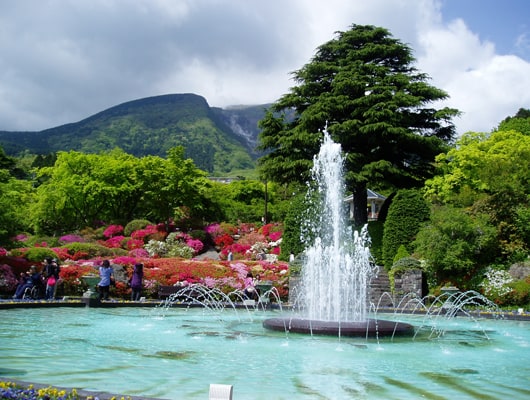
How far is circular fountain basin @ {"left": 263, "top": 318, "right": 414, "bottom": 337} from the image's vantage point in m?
11.8

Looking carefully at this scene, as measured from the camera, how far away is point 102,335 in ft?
37.9

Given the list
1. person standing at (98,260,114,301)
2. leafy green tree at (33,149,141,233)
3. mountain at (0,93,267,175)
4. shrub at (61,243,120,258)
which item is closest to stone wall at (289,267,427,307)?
person standing at (98,260,114,301)

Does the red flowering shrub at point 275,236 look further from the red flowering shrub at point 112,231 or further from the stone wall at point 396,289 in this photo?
the stone wall at point 396,289

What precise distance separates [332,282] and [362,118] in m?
15.6

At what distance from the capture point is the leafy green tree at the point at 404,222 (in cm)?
2555

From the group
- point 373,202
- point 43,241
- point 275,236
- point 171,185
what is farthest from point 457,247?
point 373,202

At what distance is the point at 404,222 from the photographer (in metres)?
25.6

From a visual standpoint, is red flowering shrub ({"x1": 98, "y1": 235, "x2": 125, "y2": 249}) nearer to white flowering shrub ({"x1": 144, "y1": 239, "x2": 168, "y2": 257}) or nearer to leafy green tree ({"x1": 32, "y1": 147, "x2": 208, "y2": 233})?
white flowering shrub ({"x1": 144, "y1": 239, "x2": 168, "y2": 257})

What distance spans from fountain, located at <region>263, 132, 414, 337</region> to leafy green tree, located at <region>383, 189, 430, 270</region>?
4.06ft

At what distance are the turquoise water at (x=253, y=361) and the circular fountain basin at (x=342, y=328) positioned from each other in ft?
0.72

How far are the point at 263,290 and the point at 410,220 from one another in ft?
28.5

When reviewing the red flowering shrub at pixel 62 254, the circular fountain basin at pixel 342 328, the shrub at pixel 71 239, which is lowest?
the circular fountain basin at pixel 342 328

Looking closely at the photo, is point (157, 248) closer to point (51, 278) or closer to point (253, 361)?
point (51, 278)

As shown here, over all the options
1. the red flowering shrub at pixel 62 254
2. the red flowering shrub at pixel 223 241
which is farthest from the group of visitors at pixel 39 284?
the red flowering shrub at pixel 223 241
